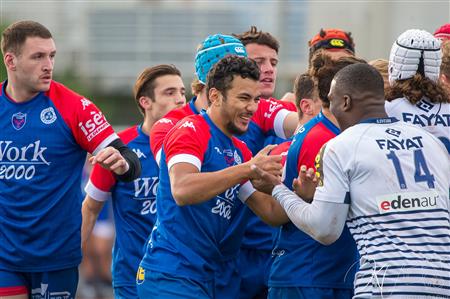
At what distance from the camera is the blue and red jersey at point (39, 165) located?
7.52 metres

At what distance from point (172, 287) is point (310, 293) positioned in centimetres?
87

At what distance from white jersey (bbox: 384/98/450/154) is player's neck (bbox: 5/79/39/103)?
2810 mm

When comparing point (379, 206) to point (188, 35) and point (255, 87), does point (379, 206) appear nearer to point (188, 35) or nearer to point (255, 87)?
Answer: point (255, 87)

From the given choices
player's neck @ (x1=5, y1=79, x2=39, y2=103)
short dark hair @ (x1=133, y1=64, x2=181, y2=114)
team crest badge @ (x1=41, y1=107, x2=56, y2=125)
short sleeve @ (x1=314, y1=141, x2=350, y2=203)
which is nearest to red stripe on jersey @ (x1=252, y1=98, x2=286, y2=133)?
short dark hair @ (x1=133, y1=64, x2=181, y2=114)

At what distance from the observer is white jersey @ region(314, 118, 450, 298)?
5.50 meters

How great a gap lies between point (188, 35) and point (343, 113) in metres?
27.3

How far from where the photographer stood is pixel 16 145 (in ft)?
24.7

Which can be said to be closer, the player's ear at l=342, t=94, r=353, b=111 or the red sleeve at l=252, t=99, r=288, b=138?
the player's ear at l=342, t=94, r=353, b=111

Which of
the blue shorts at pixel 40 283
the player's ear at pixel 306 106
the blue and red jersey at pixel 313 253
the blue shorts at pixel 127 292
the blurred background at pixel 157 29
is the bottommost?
the blurred background at pixel 157 29

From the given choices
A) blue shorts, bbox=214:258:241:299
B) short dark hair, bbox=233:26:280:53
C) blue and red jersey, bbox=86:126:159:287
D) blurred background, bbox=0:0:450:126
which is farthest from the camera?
blurred background, bbox=0:0:450:126

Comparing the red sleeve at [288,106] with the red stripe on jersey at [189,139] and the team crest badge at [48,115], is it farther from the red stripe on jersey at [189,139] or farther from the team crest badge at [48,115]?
the team crest badge at [48,115]

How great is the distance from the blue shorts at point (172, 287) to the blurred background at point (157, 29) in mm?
21371

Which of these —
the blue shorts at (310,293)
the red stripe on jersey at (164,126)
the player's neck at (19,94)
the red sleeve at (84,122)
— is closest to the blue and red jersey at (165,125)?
the red stripe on jersey at (164,126)

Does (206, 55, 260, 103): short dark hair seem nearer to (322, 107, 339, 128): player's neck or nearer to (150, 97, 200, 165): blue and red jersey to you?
(322, 107, 339, 128): player's neck
